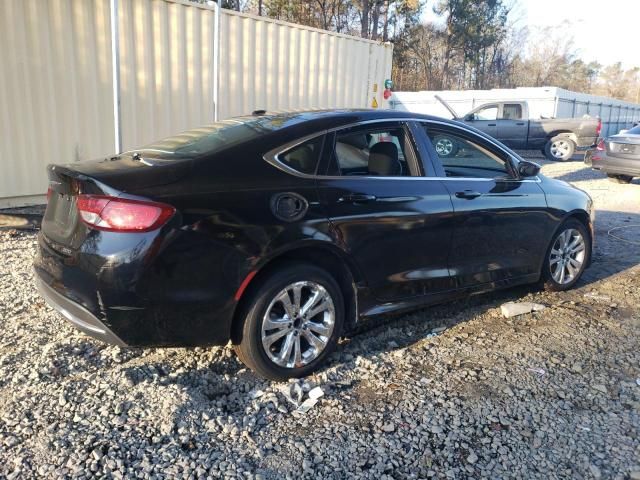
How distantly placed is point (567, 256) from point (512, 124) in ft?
46.0

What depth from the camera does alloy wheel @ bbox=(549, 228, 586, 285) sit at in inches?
199

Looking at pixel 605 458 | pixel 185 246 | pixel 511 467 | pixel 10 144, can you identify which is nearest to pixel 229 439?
pixel 185 246

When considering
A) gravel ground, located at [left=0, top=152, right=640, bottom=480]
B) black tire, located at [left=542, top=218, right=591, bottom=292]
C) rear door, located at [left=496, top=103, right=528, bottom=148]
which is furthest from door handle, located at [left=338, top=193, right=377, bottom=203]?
rear door, located at [left=496, top=103, right=528, bottom=148]

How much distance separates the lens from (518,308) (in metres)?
4.63

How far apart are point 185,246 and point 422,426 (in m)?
1.62

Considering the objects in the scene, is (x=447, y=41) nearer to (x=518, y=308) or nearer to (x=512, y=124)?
(x=512, y=124)

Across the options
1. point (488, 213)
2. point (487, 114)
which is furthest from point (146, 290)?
point (487, 114)

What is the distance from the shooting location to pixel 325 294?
3.38 meters

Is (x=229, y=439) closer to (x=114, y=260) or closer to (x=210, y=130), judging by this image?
(x=114, y=260)

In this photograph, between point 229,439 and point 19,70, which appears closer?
point 229,439

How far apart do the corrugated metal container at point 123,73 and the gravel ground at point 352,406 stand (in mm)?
3483

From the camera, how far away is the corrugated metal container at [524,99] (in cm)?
2125

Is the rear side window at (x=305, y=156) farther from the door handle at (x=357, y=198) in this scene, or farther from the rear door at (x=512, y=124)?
the rear door at (x=512, y=124)

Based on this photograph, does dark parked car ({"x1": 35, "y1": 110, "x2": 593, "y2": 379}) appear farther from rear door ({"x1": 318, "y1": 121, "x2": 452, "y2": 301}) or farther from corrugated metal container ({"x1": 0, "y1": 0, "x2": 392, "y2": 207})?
corrugated metal container ({"x1": 0, "y1": 0, "x2": 392, "y2": 207})
